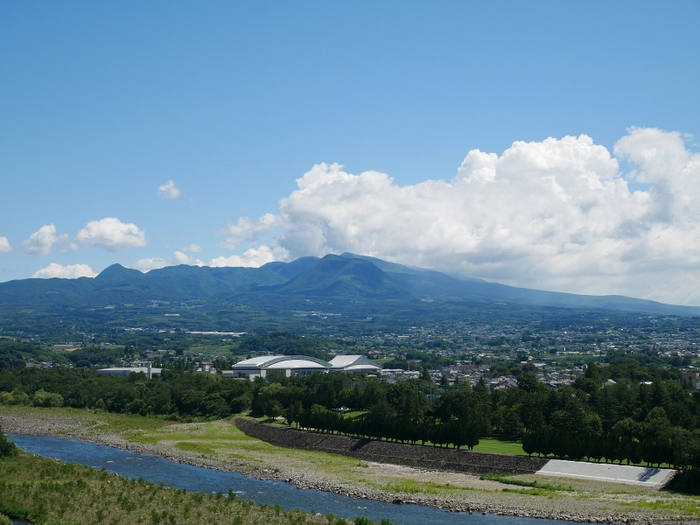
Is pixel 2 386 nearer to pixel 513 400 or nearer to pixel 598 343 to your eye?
pixel 513 400

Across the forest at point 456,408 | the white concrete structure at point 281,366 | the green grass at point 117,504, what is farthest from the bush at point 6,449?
the white concrete structure at point 281,366

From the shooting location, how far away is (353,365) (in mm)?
Answer: 93625

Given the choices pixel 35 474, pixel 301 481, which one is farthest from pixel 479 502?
pixel 35 474

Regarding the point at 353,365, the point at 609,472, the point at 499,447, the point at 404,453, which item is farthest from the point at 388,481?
the point at 353,365

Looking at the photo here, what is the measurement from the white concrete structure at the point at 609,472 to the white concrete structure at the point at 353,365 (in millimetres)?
56603

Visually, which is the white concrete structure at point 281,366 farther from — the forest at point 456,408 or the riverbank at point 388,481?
the riverbank at point 388,481

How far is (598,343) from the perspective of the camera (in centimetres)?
15412

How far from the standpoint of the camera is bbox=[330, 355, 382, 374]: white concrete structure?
90.9 meters

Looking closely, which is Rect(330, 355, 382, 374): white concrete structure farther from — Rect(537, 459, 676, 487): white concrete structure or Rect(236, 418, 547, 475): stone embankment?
Rect(537, 459, 676, 487): white concrete structure

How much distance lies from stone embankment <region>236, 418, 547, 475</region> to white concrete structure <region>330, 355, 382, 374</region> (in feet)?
139

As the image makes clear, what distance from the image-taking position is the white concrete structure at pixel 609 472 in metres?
30.0

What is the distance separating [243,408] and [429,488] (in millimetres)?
29008

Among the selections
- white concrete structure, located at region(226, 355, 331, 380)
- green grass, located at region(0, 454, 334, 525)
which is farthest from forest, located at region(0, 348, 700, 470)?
white concrete structure, located at region(226, 355, 331, 380)

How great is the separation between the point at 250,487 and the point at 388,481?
5872 mm
